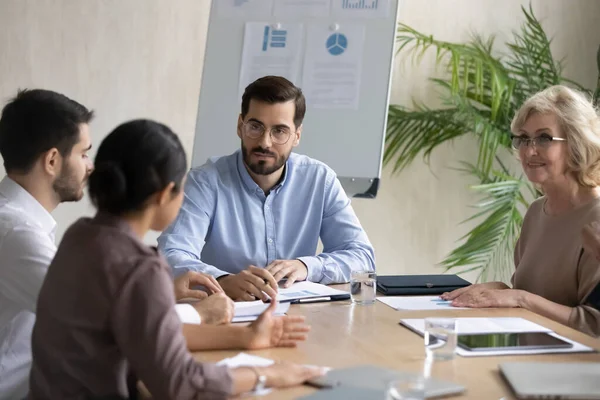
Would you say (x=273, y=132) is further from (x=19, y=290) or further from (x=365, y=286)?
(x=19, y=290)

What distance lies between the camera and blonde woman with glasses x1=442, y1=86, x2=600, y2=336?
2.35 m

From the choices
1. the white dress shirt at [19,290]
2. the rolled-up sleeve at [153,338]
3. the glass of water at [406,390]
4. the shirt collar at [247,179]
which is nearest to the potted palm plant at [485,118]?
the shirt collar at [247,179]

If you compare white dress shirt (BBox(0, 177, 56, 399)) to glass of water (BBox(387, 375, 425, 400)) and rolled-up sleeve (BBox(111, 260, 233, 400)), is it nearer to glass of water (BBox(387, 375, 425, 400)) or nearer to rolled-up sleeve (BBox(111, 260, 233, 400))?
rolled-up sleeve (BBox(111, 260, 233, 400))

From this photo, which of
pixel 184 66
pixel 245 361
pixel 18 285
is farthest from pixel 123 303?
pixel 184 66

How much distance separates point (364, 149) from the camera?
3.58 meters

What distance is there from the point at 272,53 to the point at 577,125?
1658 millimetres

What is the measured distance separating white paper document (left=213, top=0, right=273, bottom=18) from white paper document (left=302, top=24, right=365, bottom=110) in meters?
0.25

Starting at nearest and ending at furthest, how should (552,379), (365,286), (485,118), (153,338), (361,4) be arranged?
(153,338) < (552,379) < (365,286) < (361,4) < (485,118)

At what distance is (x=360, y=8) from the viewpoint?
3623 millimetres

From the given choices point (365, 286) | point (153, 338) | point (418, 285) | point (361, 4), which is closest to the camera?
point (153, 338)

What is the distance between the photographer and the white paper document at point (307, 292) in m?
2.20

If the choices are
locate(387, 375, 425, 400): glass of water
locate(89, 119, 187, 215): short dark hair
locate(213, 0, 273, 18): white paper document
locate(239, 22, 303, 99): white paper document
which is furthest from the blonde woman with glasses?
locate(213, 0, 273, 18): white paper document

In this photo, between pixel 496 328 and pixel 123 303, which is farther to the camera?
pixel 496 328

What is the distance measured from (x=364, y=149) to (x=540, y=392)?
232 cm
